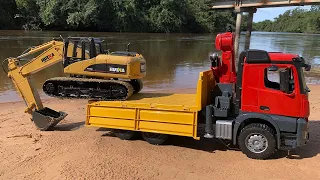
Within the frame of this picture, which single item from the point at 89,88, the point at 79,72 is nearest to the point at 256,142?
the point at 89,88

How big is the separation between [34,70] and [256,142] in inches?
227

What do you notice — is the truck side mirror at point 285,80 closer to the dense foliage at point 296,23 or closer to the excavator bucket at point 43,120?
the excavator bucket at point 43,120

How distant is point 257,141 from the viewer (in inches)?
296

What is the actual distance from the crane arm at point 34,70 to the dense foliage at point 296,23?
128 meters

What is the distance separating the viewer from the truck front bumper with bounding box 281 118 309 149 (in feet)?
23.7

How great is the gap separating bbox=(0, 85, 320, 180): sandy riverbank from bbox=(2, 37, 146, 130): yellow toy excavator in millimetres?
975

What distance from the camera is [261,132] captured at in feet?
24.3

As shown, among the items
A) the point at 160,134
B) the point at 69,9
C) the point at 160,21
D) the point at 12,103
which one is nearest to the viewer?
the point at 160,134

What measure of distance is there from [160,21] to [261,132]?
60251 millimetres

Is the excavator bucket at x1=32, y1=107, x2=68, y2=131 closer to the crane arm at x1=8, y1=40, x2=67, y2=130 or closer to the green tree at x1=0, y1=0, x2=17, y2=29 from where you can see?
the crane arm at x1=8, y1=40, x2=67, y2=130

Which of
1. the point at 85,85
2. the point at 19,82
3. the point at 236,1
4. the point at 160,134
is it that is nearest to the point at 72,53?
the point at 85,85

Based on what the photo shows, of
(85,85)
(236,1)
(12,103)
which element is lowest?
(12,103)

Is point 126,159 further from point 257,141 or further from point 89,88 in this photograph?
point 257,141

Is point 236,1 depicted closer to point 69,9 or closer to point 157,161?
point 69,9
